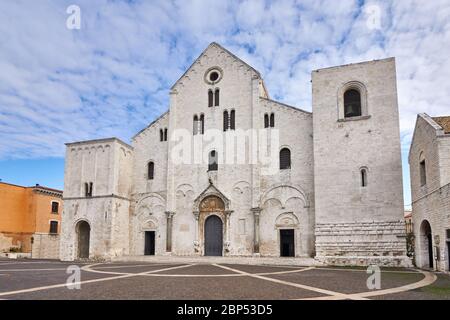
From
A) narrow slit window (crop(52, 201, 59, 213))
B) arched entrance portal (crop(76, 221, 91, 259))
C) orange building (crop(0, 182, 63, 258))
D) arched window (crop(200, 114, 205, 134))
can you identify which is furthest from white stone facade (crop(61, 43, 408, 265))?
narrow slit window (crop(52, 201, 59, 213))

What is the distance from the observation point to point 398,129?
23.6 metres

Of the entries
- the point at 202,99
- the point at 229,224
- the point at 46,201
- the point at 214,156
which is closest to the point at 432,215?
the point at 229,224

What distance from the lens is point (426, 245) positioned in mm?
21812

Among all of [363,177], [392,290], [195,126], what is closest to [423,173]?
[363,177]

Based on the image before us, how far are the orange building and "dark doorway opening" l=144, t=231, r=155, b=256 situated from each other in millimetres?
14375

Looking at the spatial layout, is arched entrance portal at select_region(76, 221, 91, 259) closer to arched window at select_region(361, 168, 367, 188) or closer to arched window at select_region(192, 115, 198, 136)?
arched window at select_region(192, 115, 198, 136)

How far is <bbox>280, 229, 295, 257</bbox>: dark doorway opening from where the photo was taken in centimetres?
2602

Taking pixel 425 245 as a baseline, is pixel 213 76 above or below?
above

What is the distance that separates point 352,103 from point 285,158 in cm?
584

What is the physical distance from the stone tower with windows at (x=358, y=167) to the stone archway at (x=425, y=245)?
999mm

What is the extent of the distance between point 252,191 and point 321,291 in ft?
51.0

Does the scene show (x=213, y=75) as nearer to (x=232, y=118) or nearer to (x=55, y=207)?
(x=232, y=118)

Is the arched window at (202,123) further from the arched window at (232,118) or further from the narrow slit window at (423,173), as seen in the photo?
the narrow slit window at (423,173)

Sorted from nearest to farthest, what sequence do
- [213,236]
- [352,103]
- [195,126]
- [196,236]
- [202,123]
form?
[352,103] → [213,236] → [196,236] → [202,123] → [195,126]
